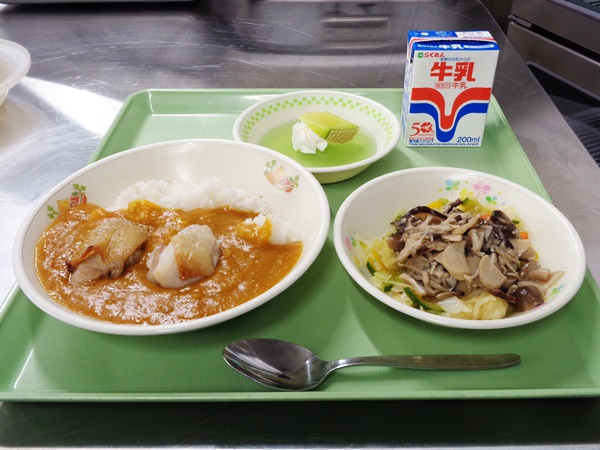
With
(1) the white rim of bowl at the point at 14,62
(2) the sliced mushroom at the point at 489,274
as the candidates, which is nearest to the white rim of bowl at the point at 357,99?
(2) the sliced mushroom at the point at 489,274

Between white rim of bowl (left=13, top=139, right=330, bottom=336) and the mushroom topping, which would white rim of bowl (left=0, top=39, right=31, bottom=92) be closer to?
white rim of bowl (left=13, top=139, right=330, bottom=336)

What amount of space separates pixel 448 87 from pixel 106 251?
1352 mm

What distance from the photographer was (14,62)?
2.60 m

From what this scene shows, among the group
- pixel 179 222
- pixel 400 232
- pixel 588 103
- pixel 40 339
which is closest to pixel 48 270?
pixel 40 339

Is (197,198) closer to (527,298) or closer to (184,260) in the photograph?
(184,260)

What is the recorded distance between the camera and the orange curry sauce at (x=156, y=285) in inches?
51.0

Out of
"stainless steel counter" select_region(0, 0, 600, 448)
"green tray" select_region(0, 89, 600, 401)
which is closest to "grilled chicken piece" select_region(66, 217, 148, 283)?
"green tray" select_region(0, 89, 600, 401)

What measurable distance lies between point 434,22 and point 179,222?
9.60ft

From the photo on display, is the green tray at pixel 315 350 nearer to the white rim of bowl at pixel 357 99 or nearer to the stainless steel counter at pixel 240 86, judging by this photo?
the stainless steel counter at pixel 240 86

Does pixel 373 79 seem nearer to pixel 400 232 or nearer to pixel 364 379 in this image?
pixel 400 232

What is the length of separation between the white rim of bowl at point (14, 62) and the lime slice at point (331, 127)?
148 cm

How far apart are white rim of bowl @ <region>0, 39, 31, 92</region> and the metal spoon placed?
1999mm

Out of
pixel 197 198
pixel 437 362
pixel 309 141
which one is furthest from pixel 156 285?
pixel 309 141

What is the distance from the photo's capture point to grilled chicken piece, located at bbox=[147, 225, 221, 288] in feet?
4.42
